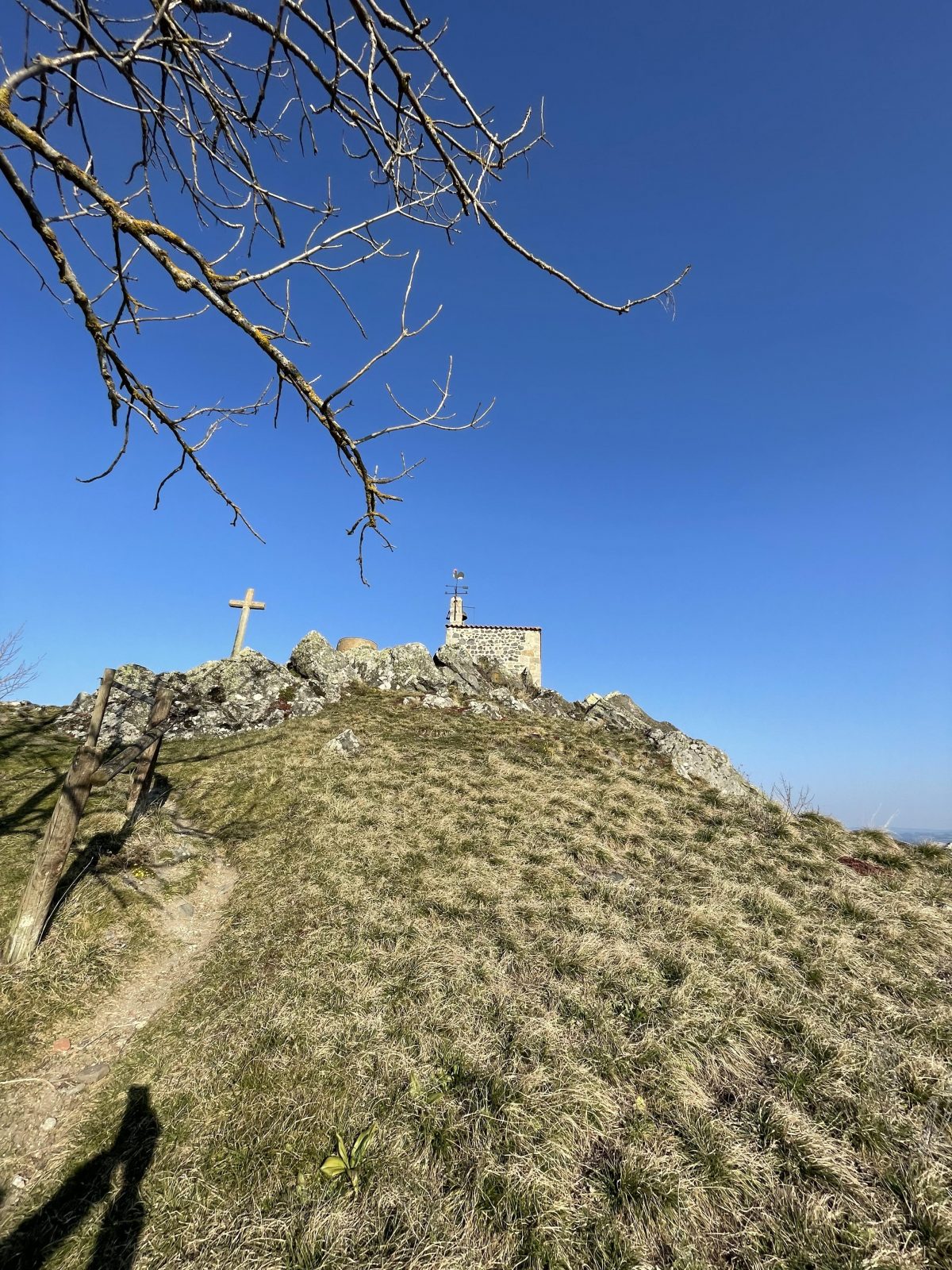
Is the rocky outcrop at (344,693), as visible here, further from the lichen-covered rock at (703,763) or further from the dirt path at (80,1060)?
the dirt path at (80,1060)

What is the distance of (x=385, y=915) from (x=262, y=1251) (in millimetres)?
4411

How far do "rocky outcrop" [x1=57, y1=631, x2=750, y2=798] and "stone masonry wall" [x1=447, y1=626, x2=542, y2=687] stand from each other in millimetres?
6353

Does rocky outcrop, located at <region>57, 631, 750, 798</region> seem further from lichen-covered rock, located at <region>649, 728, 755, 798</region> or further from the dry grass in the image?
the dry grass

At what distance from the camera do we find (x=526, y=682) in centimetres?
2803

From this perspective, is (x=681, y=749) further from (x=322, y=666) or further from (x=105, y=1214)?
(x=105, y=1214)

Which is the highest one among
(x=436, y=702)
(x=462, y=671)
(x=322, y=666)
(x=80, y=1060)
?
(x=462, y=671)

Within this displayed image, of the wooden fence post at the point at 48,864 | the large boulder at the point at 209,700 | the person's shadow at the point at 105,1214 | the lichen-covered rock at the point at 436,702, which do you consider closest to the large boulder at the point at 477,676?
the lichen-covered rock at the point at 436,702

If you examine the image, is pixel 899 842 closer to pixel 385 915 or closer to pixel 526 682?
pixel 385 915

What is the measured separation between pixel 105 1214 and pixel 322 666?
19.9m

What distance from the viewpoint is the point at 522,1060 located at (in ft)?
17.6

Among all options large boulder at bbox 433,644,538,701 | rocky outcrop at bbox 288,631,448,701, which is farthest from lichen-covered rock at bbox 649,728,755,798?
rocky outcrop at bbox 288,631,448,701

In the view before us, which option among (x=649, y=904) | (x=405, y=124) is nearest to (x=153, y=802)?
(x=649, y=904)

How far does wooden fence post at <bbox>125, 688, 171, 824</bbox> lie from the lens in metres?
10.3

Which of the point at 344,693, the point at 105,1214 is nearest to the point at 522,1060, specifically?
the point at 105,1214
